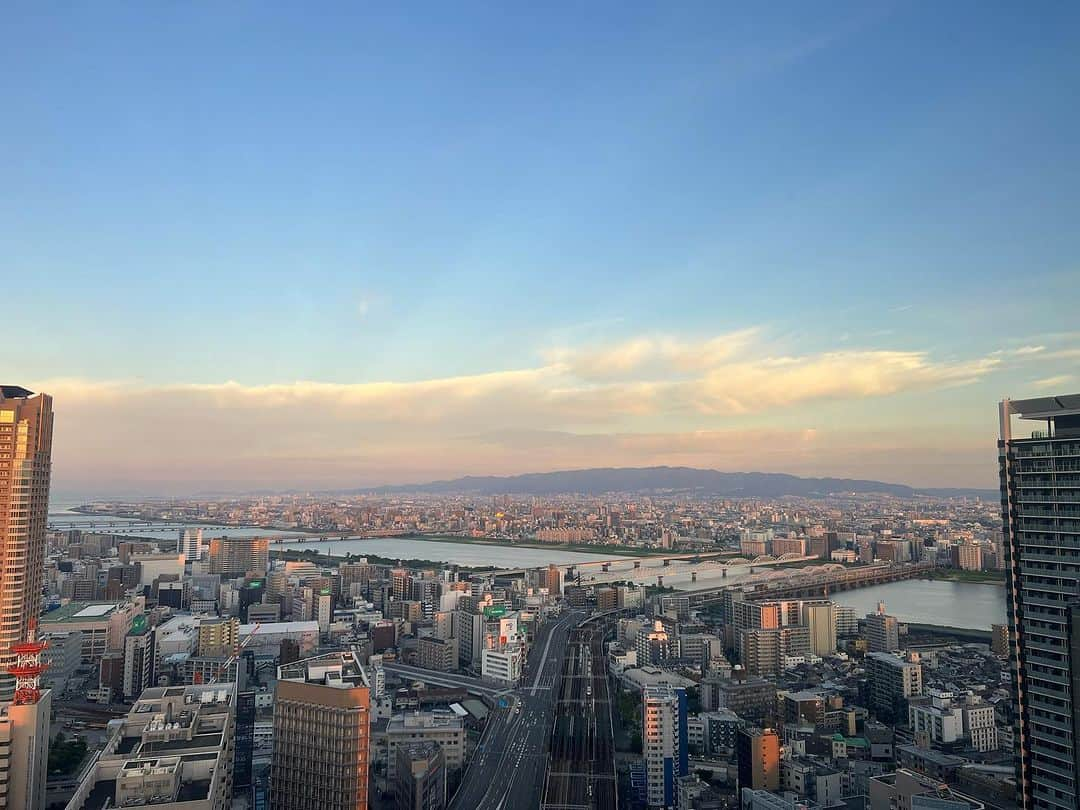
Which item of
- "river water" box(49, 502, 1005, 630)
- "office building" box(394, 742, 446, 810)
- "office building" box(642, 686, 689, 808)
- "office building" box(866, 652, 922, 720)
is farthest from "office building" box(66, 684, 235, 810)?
"river water" box(49, 502, 1005, 630)

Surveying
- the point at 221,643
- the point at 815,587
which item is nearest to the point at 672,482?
the point at 815,587

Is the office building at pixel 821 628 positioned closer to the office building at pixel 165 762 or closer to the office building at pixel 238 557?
the office building at pixel 165 762

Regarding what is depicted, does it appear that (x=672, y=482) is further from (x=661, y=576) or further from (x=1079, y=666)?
Answer: (x=1079, y=666)

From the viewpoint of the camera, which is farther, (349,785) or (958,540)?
(958,540)

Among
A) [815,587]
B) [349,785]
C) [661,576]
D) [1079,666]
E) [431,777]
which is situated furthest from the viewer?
[661,576]

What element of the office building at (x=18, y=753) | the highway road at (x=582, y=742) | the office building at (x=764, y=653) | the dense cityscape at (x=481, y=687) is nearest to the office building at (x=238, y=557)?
the dense cityscape at (x=481, y=687)
